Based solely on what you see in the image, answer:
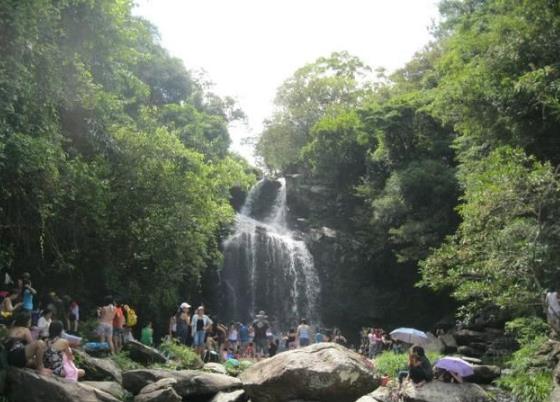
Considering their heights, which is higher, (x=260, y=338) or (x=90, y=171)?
(x=90, y=171)

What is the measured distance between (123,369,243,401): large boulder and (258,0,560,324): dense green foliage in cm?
638

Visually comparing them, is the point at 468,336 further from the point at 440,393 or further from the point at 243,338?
the point at 440,393

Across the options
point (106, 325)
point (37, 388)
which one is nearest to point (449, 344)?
point (106, 325)

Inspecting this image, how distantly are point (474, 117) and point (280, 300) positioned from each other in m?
12.9

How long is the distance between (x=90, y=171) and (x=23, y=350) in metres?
6.84

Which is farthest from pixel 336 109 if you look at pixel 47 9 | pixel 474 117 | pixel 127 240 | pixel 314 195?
pixel 47 9

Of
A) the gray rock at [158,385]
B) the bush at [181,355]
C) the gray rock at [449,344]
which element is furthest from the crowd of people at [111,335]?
the gray rock at [449,344]

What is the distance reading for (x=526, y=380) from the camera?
36.4 feet

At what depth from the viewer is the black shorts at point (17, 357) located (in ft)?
26.1

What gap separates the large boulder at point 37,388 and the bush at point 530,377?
316 inches

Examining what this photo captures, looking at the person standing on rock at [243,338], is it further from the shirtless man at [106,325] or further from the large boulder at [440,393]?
the large boulder at [440,393]

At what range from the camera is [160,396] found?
355 inches

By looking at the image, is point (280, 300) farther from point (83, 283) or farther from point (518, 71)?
point (518, 71)

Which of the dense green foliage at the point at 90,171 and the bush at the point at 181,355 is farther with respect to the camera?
the bush at the point at 181,355
